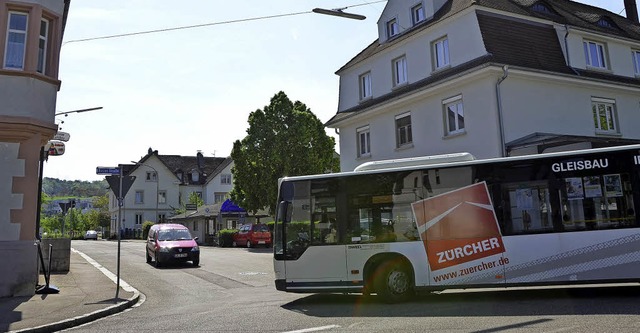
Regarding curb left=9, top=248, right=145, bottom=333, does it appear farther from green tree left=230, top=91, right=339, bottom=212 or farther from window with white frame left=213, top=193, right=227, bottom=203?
window with white frame left=213, top=193, right=227, bottom=203

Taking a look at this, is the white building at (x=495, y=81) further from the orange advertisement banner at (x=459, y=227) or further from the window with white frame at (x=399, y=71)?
the orange advertisement banner at (x=459, y=227)

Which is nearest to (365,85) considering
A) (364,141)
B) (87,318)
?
(364,141)

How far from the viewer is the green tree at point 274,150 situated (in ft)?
130

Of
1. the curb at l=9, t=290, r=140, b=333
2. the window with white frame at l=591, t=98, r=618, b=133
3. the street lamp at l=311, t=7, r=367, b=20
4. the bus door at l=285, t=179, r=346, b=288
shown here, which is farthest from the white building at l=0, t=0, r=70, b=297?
the window with white frame at l=591, t=98, r=618, b=133

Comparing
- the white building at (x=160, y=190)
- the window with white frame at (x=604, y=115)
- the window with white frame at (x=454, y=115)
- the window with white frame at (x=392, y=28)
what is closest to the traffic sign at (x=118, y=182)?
the window with white frame at (x=454, y=115)

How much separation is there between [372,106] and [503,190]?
590 inches

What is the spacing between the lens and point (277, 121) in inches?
1612

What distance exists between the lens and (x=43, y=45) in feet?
45.2

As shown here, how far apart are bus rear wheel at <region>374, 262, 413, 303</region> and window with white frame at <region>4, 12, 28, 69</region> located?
1040cm

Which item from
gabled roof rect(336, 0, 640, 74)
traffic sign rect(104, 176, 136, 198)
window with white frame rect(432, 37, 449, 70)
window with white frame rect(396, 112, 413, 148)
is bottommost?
traffic sign rect(104, 176, 136, 198)

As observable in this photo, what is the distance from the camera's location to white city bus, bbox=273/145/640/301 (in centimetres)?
1001

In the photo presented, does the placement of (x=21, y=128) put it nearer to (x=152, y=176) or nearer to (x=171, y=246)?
(x=171, y=246)

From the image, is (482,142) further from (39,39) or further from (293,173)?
(293,173)

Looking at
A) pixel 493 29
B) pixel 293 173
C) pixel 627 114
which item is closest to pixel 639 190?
pixel 493 29
